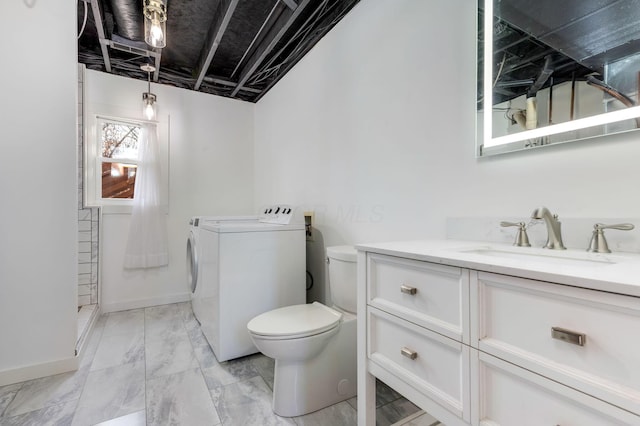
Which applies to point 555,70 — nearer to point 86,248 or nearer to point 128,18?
point 128,18

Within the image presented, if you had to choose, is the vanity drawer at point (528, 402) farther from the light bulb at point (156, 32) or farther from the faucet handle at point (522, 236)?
the light bulb at point (156, 32)

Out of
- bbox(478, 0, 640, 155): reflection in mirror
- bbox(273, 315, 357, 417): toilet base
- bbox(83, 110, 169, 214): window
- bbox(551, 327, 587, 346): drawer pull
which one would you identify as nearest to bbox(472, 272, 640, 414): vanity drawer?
bbox(551, 327, 587, 346): drawer pull

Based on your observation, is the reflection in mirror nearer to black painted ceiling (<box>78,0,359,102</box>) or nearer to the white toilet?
the white toilet

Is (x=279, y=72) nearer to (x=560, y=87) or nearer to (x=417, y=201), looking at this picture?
(x=417, y=201)

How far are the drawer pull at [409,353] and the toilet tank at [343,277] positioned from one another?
0.71 metres

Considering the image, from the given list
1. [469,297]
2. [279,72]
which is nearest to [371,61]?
[279,72]

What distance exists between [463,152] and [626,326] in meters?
0.99

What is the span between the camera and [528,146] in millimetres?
1147

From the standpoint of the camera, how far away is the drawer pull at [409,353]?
93 centimetres

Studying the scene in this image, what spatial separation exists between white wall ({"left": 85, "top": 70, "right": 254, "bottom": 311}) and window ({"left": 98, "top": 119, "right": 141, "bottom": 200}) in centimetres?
20

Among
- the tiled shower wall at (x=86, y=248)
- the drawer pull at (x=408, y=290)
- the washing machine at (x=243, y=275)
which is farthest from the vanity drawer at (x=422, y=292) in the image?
the tiled shower wall at (x=86, y=248)

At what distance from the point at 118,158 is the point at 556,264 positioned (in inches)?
146

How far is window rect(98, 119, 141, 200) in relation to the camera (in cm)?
304

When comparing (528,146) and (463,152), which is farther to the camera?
(463,152)
